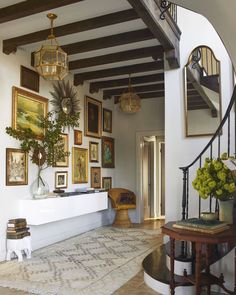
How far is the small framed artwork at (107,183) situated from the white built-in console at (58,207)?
31.3 inches

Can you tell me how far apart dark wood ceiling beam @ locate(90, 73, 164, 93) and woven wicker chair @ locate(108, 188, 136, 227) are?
2353 millimetres

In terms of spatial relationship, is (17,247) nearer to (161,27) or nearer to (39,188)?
(39,188)

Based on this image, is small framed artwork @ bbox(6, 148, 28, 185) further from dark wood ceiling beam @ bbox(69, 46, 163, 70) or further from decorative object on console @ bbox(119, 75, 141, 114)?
decorative object on console @ bbox(119, 75, 141, 114)

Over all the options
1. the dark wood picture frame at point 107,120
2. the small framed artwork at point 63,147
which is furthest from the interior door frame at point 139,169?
the small framed artwork at point 63,147

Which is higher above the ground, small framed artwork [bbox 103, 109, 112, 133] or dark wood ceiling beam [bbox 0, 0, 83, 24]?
dark wood ceiling beam [bbox 0, 0, 83, 24]

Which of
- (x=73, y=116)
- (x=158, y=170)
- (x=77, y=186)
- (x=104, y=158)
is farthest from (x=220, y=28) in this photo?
(x=158, y=170)

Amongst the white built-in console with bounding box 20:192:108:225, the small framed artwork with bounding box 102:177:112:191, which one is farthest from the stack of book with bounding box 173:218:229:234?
the small framed artwork with bounding box 102:177:112:191

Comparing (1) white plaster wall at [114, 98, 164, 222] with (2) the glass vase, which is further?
(1) white plaster wall at [114, 98, 164, 222]

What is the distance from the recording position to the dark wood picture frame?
298 inches

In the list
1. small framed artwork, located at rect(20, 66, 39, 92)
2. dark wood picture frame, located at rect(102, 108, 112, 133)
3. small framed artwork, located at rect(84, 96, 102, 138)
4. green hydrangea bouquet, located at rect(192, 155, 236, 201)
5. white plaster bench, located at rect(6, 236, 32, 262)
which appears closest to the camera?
green hydrangea bouquet, located at rect(192, 155, 236, 201)

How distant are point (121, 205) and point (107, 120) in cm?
207

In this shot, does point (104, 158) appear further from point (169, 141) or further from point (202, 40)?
point (202, 40)

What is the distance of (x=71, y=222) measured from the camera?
240 inches

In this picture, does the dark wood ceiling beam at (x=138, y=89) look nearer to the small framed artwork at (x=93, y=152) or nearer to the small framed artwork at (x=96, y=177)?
the small framed artwork at (x=93, y=152)
